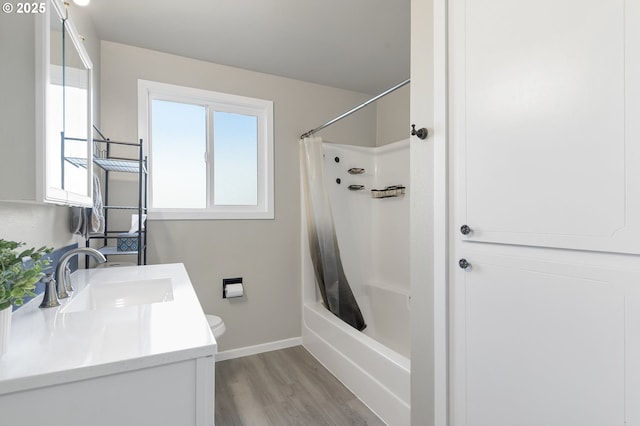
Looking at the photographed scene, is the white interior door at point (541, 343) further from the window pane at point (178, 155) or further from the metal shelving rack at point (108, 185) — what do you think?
the window pane at point (178, 155)

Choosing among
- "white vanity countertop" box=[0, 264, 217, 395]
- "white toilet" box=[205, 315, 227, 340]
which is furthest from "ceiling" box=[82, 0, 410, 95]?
"white toilet" box=[205, 315, 227, 340]

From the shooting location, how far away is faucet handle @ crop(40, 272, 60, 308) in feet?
3.28

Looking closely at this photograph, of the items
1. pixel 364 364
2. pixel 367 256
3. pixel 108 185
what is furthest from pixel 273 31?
pixel 364 364

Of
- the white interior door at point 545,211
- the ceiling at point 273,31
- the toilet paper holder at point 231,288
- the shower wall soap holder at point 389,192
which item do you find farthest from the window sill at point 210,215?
the white interior door at point 545,211

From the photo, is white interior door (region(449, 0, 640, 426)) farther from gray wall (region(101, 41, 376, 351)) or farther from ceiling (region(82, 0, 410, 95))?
gray wall (region(101, 41, 376, 351))

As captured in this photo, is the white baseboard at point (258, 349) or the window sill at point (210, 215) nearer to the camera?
the window sill at point (210, 215)

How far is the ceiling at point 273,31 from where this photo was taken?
176cm

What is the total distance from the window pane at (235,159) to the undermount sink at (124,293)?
1.20 m

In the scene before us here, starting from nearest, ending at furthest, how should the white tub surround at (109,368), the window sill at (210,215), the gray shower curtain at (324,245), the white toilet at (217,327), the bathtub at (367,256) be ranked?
the white tub surround at (109,368), the white toilet at (217,327), the window sill at (210,215), the bathtub at (367,256), the gray shower curtain at (324,245)

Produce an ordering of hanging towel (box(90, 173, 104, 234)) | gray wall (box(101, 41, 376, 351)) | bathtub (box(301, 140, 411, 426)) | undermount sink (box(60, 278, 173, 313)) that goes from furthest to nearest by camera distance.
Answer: bathtub (box(301, 140, 411, 426))
gray wall (box(101, 41, 376, 351))
hanging towel (box(90, 173, 104, 234))
undermount sink (box(60, 278, 173, 313))

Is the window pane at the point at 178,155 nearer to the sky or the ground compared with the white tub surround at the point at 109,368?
nearer to the sky

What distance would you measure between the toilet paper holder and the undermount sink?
39.9 inches

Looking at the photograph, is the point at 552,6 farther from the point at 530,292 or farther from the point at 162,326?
the point at 162,326

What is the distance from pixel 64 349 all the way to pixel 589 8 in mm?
1525
